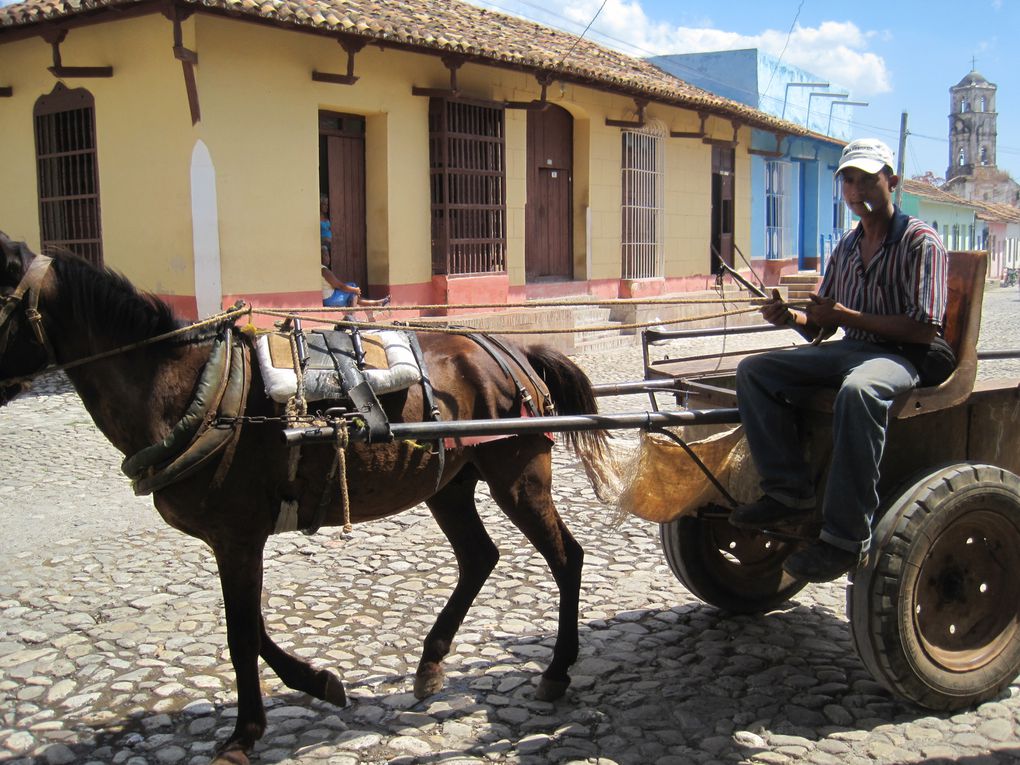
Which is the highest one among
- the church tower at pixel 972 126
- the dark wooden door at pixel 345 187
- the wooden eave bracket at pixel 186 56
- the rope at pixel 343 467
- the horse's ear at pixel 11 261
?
the church tower at pixel 972 126

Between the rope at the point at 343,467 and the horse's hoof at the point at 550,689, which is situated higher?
the rope at the point at 343,467

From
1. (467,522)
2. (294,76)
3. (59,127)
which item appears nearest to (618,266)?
(294,76)

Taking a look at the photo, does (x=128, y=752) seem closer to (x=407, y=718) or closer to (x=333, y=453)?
(x=407, y=718)

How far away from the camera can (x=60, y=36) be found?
10438 millimetres

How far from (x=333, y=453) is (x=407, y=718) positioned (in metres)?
1.02

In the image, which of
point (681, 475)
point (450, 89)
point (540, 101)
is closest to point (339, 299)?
point (450, 89)

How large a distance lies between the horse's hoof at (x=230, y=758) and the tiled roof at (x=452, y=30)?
25.6 ft

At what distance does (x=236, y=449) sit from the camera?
325cm

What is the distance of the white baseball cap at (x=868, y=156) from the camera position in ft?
11.5

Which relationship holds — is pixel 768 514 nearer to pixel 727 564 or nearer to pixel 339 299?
pixel 727 564

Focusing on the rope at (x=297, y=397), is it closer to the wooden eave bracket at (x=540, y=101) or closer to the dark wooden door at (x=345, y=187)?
the dark wooden door at (x=345, y=187)

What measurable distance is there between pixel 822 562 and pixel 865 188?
1369 millimetres

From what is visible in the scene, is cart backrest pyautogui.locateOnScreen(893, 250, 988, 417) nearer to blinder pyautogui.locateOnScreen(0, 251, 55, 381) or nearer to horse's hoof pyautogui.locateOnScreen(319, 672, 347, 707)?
horse's hoof pyautogui.locateOnScreen(319, 672, 347, 707)

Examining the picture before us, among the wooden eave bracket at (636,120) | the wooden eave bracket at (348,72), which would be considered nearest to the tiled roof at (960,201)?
the wooden eave bracket at (636,120)
